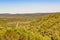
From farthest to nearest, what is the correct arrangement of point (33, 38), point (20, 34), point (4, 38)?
point (33, 38)
point (20, 34)
point (4, 38)

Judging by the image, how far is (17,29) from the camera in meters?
13.2

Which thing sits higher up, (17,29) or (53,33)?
(17,29)

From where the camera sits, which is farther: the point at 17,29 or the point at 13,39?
the point at 17,29

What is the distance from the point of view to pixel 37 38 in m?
14.6

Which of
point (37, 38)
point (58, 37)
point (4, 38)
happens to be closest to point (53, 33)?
point (58, 37)

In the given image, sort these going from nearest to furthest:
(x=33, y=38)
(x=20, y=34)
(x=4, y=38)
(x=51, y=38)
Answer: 1. (x=4, y=38)
2. (x=20, y=34)
3. (x=33, y=38)
4. (x=51, y=38)

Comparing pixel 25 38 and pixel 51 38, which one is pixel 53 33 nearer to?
pixel 51 38

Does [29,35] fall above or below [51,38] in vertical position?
above

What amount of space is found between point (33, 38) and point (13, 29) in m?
1.78

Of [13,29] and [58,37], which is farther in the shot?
[58,37]

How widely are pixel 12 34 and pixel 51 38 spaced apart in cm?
683

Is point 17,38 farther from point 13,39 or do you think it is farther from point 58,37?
point 58,37

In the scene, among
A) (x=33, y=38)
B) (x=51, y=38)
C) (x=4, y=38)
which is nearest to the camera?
(x=4, y=38)

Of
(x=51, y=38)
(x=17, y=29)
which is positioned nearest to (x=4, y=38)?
(x=17, y=29)
